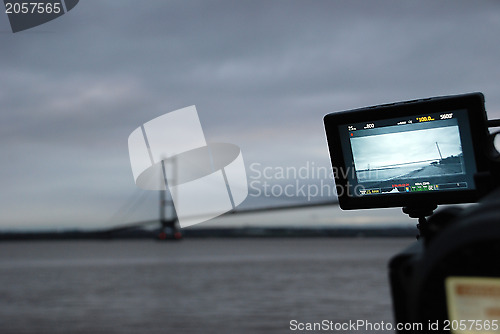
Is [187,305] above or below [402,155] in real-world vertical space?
below

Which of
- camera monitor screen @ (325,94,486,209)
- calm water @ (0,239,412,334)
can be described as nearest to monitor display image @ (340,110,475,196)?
camera monitor screen @ (325,94,486,209)

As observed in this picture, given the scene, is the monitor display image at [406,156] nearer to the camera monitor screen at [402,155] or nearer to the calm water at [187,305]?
the camera monitor screen at [402,155]

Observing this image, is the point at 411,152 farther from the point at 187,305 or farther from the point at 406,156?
the point at 187,305

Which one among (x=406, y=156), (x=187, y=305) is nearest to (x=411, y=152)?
(x=406, y=156)

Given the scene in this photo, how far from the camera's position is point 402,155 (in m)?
1.15

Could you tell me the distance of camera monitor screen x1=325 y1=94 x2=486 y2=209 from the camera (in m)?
1.10

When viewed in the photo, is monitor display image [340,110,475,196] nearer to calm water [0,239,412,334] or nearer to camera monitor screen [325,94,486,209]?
camera monitor screen [325,94,486,209]

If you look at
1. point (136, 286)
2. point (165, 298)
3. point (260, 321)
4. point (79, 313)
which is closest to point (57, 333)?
point (79, 313)

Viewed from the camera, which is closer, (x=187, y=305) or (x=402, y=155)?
(x=402, y=155)

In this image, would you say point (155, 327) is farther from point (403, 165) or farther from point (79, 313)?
point (403, 165)

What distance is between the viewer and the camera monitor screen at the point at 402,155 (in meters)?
1.10

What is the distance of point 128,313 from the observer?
1872cm

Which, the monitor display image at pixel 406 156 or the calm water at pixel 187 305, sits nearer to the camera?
the monitor display image at pixel 406 156

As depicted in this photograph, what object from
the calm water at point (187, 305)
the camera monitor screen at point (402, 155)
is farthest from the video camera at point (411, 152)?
the calm water at point (187, 305)
